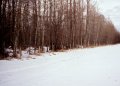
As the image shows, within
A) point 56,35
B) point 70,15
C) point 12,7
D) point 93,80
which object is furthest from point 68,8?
point 93,80

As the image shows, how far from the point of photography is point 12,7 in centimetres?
2084

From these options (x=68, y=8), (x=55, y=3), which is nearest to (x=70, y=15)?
(x=68, y=8)

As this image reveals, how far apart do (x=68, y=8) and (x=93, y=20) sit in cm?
2447

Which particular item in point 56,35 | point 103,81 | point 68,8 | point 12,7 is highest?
point 68,8

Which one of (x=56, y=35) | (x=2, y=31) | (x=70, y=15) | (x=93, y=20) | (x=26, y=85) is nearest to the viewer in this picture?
(x=26, y=85)

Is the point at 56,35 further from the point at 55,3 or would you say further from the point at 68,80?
the point at 68,80

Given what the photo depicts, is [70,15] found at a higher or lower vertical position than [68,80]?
higher

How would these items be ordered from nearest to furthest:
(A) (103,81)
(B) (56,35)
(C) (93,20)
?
(A) (103,81) → (B) (56,35) → (C) (93,20)

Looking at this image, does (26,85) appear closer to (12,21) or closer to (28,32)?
(12,21)

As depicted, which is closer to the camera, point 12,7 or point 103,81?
point 103,81

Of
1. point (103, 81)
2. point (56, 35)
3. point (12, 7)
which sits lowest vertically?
point (103, 81)

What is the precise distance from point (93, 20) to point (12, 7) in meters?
44.8

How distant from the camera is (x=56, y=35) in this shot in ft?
111

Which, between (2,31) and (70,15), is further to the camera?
(70,15)
